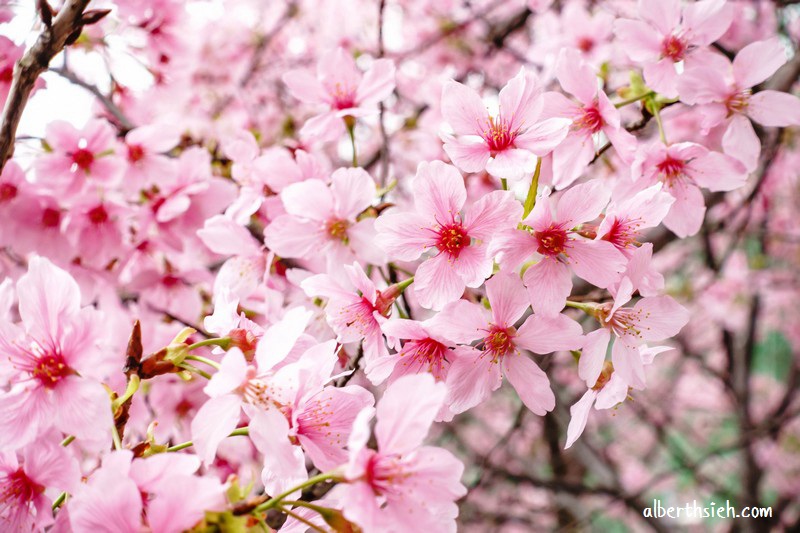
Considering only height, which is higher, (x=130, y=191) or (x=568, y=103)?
(x=568, y=103)

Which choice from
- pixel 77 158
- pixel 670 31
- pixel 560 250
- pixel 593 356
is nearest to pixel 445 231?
pixel 560 250

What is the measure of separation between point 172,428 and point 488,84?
234 cm

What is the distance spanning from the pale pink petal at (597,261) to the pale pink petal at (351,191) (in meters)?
0.39

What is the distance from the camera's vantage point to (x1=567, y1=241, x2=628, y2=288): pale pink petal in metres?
0.85

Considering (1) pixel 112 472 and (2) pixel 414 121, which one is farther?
(2) pixel 414 121

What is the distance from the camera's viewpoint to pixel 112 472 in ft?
2.17

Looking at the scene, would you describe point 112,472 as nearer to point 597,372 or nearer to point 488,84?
point 597,372

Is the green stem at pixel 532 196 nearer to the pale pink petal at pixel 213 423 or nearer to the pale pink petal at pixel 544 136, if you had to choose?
the pale pink petal at pixel 544 136

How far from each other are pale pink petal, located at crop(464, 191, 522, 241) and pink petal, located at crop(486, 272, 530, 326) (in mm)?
66

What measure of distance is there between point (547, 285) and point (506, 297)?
6 centimetres

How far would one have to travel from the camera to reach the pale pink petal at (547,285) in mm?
842

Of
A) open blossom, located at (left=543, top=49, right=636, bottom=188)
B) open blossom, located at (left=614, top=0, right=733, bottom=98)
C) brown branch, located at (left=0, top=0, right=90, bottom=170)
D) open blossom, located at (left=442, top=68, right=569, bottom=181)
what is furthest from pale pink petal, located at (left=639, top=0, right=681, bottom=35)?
brown branch, located at (left=0, top=0, right=90, bottom=170)

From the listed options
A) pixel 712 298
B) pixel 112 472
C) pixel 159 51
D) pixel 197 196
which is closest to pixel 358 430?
pixel 112 472

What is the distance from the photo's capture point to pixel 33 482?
771mm
